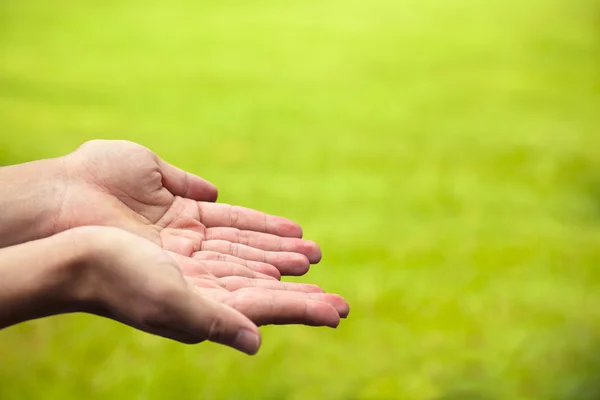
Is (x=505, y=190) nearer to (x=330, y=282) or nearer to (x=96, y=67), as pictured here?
(x=330, y=282)

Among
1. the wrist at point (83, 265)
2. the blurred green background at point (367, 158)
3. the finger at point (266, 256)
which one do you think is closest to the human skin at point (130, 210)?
the finger at point (266, 256)

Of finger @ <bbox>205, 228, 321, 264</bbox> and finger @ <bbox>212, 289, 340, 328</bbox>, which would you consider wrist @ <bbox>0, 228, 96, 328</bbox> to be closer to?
finger @ <bbox>212, 289, 340, 328</bbox>

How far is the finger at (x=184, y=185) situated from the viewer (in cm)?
152

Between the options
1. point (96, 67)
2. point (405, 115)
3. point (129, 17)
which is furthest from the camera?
point (129, 17)

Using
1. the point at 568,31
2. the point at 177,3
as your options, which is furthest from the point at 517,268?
the point at 177,3

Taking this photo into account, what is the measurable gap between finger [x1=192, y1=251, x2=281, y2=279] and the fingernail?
11.0 inches

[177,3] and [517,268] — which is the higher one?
[177,3]

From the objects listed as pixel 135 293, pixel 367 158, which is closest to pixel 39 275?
pixel 135 293

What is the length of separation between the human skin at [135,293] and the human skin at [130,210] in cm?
23

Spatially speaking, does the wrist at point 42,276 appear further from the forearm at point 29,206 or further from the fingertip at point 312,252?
the fingertip at point 312,252

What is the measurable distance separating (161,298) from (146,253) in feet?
0.26

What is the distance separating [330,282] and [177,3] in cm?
290

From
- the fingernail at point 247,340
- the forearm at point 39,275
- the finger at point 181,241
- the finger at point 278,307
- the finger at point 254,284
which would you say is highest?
the finger at point 181,241

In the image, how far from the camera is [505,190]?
2.73 metres
